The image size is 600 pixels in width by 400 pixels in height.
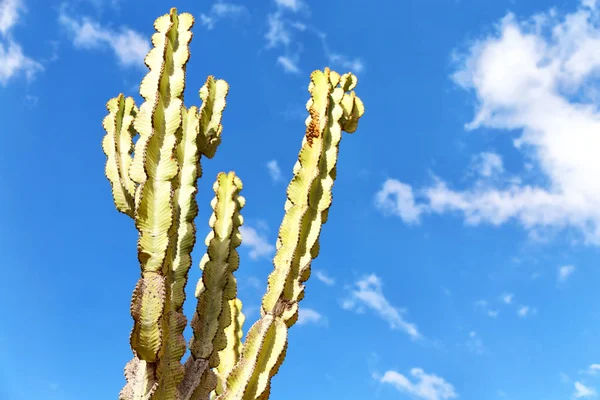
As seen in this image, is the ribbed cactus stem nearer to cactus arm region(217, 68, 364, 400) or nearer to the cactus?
the cactus

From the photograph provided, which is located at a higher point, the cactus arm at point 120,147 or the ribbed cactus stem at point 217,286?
the cactus arm at point 120,147

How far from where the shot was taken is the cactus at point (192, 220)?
3.18 metres

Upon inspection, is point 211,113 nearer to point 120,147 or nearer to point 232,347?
point 120,147

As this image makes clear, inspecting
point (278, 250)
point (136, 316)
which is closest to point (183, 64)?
point (278, 250)

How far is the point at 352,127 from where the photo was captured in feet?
14.8

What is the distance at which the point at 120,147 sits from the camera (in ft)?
14.0

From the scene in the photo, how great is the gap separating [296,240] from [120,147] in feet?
4.48

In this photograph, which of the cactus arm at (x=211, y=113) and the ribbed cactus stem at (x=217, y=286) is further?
the cactus arm at (x=211, y=113)

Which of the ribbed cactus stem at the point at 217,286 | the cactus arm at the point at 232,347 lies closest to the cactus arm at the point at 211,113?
the ribbed cactus stem at the point at 217,286

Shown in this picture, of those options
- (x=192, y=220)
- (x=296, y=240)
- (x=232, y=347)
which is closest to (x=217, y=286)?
(x=192, y=220)

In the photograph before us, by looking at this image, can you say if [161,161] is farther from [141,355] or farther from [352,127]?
[352,127]

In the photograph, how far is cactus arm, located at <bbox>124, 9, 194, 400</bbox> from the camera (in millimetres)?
3057

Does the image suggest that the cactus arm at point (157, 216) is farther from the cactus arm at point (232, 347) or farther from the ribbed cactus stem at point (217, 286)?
the cactus arm at point (232, 347)

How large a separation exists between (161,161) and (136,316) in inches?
30.8
